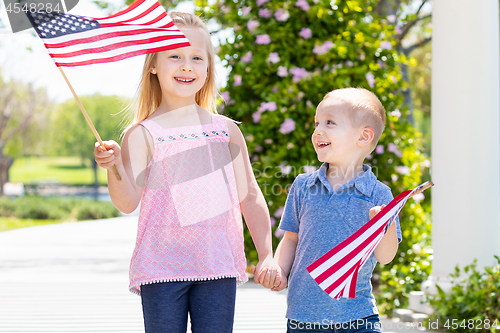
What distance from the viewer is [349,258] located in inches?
74.6

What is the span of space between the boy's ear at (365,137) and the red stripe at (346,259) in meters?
0.37

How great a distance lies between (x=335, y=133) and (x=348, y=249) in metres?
0.45

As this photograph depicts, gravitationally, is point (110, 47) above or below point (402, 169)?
above

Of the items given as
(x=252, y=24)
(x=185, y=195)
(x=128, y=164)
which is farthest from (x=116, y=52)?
(x=252, y=24)

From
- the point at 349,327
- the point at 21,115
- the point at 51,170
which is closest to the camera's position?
the point at 349,327

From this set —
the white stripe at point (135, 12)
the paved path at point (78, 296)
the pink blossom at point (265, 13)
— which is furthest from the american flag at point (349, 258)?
the pink blossom at point (265, 13)

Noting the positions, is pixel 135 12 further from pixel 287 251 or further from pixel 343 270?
pixel 343 270

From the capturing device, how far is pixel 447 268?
3.97m

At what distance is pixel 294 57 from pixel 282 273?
11.2 ft

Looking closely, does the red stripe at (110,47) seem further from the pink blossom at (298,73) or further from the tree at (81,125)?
the tree at (81,125)

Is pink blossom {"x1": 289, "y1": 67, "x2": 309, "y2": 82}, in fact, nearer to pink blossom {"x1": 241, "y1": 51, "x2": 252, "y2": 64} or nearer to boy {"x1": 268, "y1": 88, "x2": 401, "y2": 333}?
pink blossom {"x1": 241, "y1": 51, "x2": 252, "y2": 64}

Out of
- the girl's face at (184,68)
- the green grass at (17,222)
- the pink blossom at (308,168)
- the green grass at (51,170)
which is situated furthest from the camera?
the green grass at (51,170)

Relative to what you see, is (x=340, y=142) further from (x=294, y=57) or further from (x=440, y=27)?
(x=294, y=57)

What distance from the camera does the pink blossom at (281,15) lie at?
516cm
